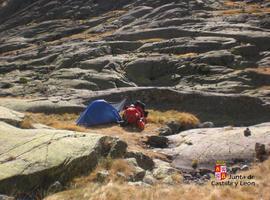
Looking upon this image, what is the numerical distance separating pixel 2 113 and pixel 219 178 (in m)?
12.4

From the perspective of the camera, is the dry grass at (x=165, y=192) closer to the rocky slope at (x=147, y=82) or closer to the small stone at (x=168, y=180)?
the rocky slope at (x=147, y=82)

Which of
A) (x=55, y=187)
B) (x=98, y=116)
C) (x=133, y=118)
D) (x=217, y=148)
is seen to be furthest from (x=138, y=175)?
(x=98, y=116)

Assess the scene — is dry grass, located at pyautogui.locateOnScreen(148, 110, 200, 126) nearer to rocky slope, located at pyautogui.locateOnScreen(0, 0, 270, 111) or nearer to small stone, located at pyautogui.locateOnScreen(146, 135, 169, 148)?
rocky slope, located at pyautogui.locateOnScreen(0, 0, 270, 111)

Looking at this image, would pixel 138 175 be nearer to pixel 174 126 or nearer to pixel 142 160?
pixel 142 160

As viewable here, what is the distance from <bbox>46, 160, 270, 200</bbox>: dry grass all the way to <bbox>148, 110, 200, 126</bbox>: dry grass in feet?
60.6

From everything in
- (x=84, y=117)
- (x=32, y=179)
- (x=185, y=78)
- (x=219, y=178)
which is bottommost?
(x=185, y=78)

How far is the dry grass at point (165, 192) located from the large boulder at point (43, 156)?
1.31m

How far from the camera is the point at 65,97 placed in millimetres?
42875

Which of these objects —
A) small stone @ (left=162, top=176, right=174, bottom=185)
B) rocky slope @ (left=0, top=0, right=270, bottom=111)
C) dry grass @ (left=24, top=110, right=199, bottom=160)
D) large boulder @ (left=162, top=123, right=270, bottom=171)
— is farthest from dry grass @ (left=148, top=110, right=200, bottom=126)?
small stone @ (left=162, top=176, right=174, bottom=185)

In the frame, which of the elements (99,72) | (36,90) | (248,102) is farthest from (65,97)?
(248,102)

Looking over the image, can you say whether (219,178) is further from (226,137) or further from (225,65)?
(225,65)

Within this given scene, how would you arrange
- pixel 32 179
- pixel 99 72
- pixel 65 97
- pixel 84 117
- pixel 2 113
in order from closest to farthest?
pixel 32 179, pixel 2 113, pixel 84 117, pixel 65 97, pixel 99 72

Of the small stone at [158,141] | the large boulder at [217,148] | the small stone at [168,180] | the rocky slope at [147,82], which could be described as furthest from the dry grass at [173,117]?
the small stone at [168,180]

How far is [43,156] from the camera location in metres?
17.6
